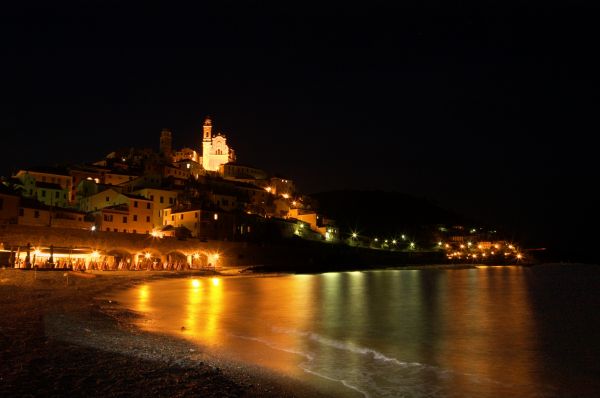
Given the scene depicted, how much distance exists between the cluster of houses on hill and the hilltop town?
118 mm

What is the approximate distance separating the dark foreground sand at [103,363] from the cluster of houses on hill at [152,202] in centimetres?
3030

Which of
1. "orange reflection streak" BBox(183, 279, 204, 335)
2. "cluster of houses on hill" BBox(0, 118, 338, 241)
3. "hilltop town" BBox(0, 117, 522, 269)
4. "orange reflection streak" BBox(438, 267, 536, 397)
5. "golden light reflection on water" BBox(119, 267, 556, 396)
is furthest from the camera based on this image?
"cluster of houses on hill" BBox(0, 118, 338, 241)

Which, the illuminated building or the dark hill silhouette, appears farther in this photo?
the dark hill silhouette

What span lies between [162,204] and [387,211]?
4386 inches

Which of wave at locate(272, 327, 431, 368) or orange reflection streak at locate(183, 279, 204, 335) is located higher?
orange reflection streak at locate(183, 279, 204, 335)

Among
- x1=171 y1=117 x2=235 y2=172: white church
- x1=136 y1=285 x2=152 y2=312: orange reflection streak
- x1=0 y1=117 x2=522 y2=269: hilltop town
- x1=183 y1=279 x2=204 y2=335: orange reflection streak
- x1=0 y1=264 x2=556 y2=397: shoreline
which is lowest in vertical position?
x1=183 y1=279 x2=204 y2=335: orange reflection streak

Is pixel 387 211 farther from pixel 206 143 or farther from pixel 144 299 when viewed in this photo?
pixel 144 299

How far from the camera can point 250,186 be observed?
270 ft

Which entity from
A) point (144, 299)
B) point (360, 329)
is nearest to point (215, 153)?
point (144, 299)

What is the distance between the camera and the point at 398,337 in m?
18.1

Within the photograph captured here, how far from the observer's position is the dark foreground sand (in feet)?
26.7

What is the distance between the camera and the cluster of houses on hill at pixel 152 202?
5019 centimetres

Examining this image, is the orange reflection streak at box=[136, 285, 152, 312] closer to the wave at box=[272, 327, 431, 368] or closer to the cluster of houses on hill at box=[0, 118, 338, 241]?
the wave at box=[272, 327, 431, 368]

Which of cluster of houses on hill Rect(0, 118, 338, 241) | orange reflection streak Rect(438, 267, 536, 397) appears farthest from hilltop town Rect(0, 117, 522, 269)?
orange reflection streak Rect(438, 267, 536, 397)
